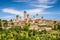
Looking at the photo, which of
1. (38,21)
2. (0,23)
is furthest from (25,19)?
(0,23)

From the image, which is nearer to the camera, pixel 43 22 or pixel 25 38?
pixel 25 38

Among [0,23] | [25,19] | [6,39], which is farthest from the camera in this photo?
[25,19]

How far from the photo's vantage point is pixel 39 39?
89.1 ft

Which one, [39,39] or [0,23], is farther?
[0,23]

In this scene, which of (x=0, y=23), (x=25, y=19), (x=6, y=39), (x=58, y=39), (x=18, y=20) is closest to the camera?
(x=6, y=39)

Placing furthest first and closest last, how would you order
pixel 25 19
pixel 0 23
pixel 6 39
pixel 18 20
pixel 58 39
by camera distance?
pixel 18 20, pixel 25 19, pixel 0 23, pixel 58 39, pixel 6 39

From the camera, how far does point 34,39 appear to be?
2720 cm

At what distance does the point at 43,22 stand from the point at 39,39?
140 feet

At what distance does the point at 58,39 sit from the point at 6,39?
30.9ft

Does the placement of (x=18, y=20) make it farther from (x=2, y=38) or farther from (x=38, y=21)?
(x=2, y=38)

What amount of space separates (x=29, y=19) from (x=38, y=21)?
4.77 m

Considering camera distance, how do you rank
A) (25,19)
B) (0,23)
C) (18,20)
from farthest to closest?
1. (18,20)
2. (25,19)
3. (0,23)

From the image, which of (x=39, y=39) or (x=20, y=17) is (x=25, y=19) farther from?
(x=39, y=39)

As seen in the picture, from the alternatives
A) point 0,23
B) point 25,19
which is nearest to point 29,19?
point 25,19
